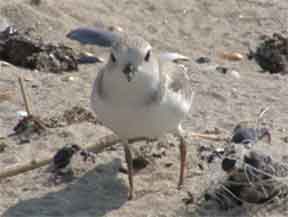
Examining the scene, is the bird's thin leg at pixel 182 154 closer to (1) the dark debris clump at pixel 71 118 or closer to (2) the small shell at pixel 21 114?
(1) the dark debris clump at pixel 71 118

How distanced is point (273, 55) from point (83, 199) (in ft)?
10.4

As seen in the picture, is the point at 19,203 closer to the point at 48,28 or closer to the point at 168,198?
the point at 168,198

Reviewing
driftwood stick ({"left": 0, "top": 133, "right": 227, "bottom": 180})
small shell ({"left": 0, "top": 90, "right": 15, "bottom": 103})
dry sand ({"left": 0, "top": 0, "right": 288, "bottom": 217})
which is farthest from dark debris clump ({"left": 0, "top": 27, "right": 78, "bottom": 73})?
driftwood stick ({"left": 0, "top": 133, "right": 227, "bottom": 180})

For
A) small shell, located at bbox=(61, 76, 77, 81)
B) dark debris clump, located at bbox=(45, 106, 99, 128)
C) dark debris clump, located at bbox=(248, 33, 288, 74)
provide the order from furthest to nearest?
dark debris clump, located at bbox=(248, 33, 288, 74) → small shell, located at bbox=(61, 76, 77, 81) → dark debris clump, located at bbox=(45, 106, 99, 128)

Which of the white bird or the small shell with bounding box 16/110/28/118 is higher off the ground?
the white bird

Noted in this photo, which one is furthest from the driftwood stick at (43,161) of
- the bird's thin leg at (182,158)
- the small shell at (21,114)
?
the small shell at (21,114)

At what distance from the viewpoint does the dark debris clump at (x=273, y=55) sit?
749 centimetres

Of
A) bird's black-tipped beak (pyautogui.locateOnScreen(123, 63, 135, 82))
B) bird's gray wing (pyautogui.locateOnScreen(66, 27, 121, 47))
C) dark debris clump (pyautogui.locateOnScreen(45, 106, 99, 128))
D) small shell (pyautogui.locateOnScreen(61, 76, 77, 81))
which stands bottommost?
dark debris clump (pyautogui.locateOnScreen(45, 106, 99, 128))

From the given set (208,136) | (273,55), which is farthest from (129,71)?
(273,55)

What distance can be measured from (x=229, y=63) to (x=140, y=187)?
2.90 m

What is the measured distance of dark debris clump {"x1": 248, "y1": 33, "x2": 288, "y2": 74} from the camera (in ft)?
24.6

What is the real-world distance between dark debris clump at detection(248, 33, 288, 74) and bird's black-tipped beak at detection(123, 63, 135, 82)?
3.34 meters

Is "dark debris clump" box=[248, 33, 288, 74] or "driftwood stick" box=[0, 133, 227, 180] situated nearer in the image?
"driftwood stick" box=[0, 133, 227, 180]

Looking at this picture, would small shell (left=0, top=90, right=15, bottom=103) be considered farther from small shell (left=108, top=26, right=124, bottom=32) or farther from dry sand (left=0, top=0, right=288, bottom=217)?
small shell (left=108, top=26, right=124, bottom=32)
